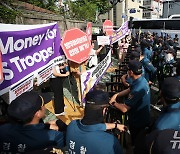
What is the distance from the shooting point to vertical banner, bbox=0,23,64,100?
3.05 m

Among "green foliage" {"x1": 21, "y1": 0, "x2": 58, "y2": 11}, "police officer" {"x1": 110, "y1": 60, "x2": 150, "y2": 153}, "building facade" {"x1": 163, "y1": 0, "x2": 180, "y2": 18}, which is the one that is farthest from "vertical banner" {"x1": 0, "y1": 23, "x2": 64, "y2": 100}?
"building facade" {"x1": 163, "y1": 0, "x2": 180, "y2": 18}

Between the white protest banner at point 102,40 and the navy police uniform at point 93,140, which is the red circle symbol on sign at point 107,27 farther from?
the navy police uniform at point 93,140

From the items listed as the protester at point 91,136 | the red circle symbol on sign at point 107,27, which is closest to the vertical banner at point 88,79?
the protester at point 91,136

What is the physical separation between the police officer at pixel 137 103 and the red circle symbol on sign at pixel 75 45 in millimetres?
1574

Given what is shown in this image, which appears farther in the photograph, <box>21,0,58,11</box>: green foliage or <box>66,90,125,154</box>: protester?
<box>21,0,58,11</box>: green foliage

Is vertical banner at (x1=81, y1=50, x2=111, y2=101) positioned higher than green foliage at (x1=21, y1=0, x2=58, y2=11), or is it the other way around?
green foliage at (x1=21, y1=0, x2=58, y2=11)

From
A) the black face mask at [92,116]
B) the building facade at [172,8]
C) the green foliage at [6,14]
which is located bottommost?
the black face mask at [92,116]

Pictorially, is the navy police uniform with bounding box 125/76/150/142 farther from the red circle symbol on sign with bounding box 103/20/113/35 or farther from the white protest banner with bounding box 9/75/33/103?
the red circle symbol on sign with bounding box 103/20/113/35

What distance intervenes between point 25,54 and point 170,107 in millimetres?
2024


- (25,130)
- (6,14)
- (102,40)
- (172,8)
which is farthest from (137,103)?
(172,8)

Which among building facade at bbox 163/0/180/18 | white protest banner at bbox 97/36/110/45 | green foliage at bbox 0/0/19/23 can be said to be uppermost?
building facade at bbox 163/0/180/18

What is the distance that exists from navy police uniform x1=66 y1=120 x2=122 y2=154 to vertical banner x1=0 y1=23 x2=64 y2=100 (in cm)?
132

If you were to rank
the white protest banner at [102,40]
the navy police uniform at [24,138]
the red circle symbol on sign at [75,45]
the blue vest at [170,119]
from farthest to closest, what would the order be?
the white protest banner at [102,40] < the red circle symbol on sign at [75,45] < the blue vest at [170,119] < the navy police uniform at [24,138]

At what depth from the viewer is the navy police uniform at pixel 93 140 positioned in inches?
81.9
